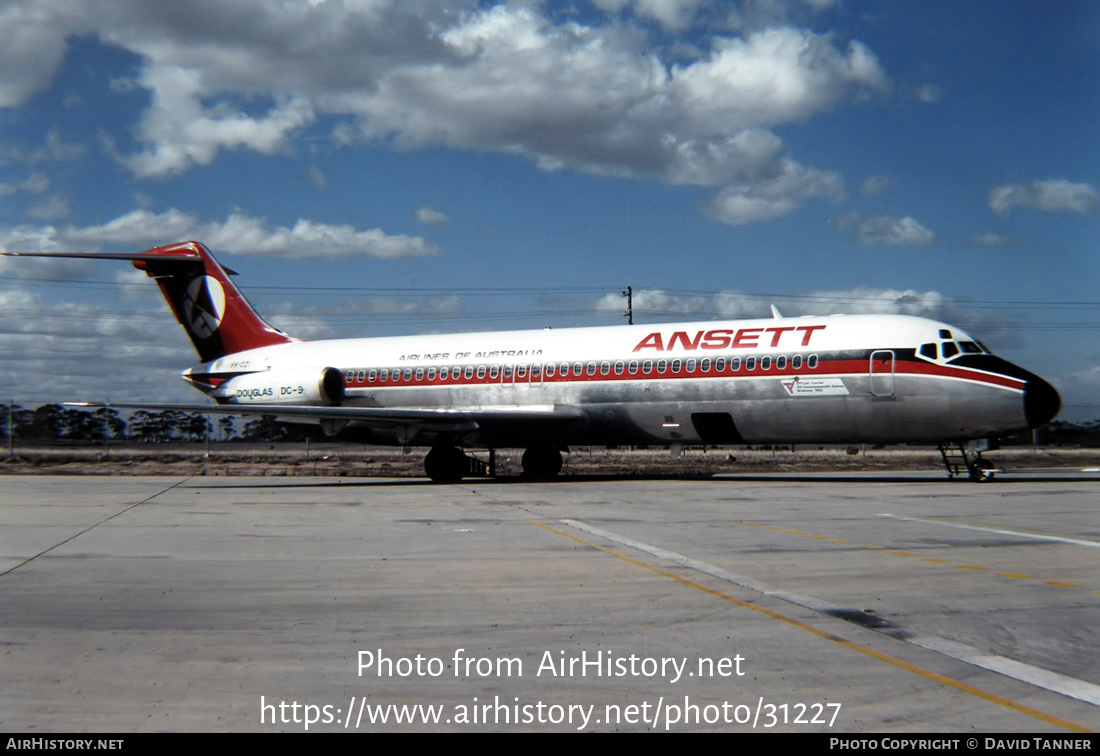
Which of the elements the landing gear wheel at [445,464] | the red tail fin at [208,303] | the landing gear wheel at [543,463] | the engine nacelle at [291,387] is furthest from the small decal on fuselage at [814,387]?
the red tail fin at [208,303]

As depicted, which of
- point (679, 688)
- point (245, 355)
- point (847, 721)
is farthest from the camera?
point (245, 355)

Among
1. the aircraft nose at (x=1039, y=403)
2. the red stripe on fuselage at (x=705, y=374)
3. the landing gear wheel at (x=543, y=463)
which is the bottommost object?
the landing gear wheel at (x=543, y=463)

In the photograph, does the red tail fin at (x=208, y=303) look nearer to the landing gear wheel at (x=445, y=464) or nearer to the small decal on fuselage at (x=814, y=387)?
the landing gear wheel at (x=445, y=464)

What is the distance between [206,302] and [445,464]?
11.0 m

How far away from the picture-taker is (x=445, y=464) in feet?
88.2

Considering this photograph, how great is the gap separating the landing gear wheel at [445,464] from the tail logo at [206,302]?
33.0ft

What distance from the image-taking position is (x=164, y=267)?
3191cm

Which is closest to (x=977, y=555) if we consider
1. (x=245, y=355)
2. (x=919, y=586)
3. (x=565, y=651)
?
(x=919, y=586)

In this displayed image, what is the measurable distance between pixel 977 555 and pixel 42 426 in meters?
53.2

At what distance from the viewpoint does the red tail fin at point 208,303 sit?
3191 centimetres

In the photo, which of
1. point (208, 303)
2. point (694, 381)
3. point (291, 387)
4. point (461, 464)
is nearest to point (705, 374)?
point (694, 381)
